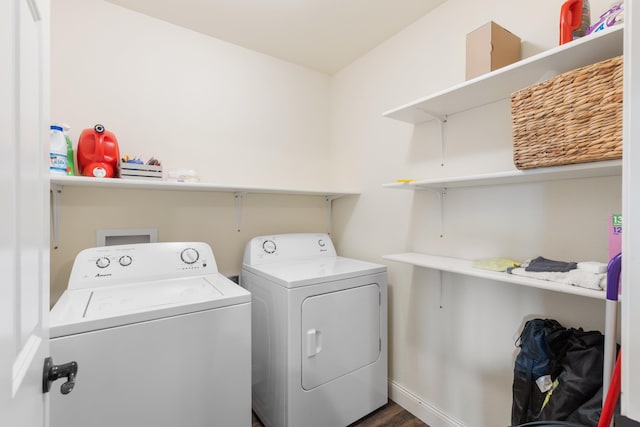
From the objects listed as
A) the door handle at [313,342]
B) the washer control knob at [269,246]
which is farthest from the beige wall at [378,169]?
the door handle at [313,342]

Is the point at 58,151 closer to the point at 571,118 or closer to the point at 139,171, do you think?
the point at 139,171

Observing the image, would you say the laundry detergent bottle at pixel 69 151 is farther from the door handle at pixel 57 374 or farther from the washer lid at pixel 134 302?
the door handle at pixel 57 374

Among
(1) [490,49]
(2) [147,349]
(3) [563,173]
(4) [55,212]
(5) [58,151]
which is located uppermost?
(1) [490,49]

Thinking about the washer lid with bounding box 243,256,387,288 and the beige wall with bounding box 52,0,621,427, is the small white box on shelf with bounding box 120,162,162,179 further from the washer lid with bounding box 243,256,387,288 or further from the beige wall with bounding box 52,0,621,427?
the washer lid with bounding box 243,256,387,288

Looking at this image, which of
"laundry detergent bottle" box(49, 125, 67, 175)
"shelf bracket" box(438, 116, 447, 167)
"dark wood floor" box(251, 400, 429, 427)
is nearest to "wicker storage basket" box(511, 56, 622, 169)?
"shelf bracket" box(438, 116, 447, 167)

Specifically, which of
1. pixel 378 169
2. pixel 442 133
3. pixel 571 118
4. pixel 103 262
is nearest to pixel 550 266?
pixel 571 118

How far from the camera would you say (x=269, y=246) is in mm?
2141

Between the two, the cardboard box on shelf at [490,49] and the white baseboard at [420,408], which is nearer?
the cardboard box on shelf at [490,49]

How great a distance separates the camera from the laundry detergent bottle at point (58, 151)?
1.47m

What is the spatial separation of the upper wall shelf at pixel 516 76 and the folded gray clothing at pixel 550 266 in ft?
2.57

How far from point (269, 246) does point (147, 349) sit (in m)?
1.06

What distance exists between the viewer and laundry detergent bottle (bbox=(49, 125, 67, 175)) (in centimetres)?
147

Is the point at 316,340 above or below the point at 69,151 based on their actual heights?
below

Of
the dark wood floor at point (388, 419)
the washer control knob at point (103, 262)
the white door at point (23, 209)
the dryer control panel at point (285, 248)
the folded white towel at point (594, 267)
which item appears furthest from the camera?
the dryer control panel at point (285, 248)
